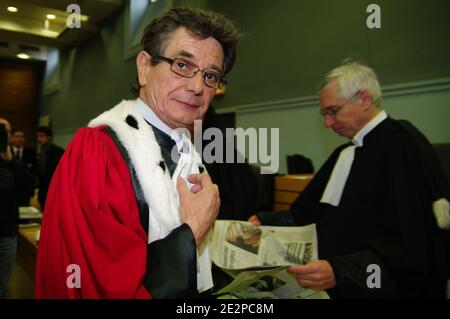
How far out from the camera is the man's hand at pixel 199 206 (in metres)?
0.90

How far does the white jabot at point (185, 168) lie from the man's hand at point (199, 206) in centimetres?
7

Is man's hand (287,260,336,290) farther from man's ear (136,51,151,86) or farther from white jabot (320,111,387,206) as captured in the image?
man's ear (136,51,151,86)

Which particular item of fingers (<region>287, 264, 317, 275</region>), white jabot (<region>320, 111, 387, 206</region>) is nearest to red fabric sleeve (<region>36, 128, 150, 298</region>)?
fingers (<region>287, 264, 317, 275</region>)

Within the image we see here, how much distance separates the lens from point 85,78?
9.86 meters

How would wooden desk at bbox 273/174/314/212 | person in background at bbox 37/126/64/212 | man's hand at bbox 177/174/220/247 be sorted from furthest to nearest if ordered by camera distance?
person in background at bbox 37/126/64/212, wooden desk at bbox 273/174/314/212, man's hand at bbox 177/174/220/247

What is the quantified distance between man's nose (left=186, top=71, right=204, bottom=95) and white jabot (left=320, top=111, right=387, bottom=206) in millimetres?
1209

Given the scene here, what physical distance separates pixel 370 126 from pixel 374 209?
1.56 feet

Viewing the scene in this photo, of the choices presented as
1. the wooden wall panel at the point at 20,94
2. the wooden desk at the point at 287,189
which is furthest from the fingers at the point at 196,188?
the wooden wall panel at the point at 20,94

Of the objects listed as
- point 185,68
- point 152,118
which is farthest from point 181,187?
point 185,68

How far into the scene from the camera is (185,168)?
112 centimetres

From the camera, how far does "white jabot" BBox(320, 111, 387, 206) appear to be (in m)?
1.91

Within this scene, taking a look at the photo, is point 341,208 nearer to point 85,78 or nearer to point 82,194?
point 82,194

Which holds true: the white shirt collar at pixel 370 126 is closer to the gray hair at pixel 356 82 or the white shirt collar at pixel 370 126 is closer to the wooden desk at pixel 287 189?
the gray hair at pixel 356 82

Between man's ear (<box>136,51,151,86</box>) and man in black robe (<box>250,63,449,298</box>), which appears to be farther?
man in black robe (<box>250,63,449,298</box>)
